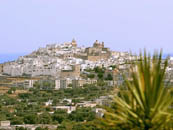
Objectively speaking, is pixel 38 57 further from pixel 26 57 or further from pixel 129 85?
pixel 129 85

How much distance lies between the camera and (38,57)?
281 feet

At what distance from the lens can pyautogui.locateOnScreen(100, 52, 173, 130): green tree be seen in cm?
558

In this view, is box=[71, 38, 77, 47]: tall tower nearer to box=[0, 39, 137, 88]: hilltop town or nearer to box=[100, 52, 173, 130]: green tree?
box=[0, 39, 137, 88]: hilltop town

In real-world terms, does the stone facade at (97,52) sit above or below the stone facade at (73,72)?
above

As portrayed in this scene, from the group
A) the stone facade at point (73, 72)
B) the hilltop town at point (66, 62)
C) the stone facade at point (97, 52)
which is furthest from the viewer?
the stone facade at point (97, 52)

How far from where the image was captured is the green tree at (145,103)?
558 cm

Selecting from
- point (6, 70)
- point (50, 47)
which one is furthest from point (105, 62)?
point (50, 47)

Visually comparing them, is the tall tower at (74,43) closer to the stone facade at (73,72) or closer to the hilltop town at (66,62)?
the hilltop town at (66,62)

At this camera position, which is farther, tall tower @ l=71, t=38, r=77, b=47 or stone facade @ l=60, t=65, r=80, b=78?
tall tower @ l=71, t=38, r=77, b=47

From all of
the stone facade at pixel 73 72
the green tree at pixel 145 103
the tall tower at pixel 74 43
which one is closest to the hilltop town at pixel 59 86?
the stone facade at pixel 73 72

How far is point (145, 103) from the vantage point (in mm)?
5641

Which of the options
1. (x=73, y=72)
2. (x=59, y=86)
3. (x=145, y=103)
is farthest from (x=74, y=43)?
(x=145, y=103)

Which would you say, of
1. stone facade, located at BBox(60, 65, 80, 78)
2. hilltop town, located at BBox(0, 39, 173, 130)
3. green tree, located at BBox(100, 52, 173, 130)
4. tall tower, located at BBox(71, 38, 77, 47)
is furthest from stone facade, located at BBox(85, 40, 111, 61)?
green tree, located at BBox(100, 52, 173, 130)

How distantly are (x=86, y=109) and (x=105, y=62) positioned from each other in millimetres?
35787
